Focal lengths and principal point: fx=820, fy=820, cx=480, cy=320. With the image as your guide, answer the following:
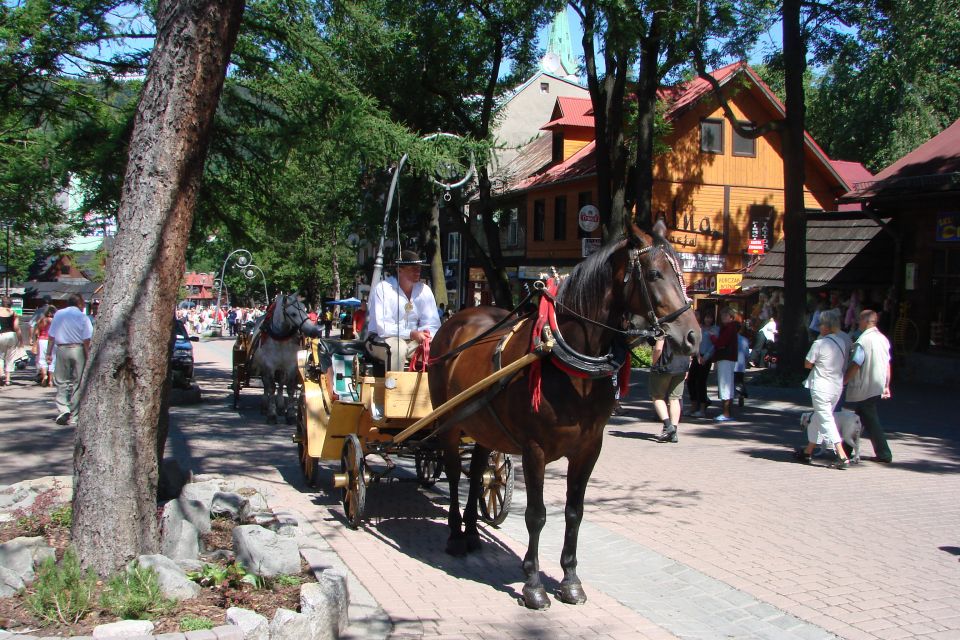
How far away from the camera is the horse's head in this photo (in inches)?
192

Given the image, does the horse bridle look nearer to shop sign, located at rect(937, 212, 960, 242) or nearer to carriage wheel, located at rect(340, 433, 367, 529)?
carriage wheel, located at rect(340, 433, 367, 529)

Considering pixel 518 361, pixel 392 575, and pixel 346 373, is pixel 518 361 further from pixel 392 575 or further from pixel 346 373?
pixel 346 373

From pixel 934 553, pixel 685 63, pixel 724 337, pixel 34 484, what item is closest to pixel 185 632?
pixel 34 484

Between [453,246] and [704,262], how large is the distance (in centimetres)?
1855

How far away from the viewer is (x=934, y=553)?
22.1 ft

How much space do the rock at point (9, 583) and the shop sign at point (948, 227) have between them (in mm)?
20464

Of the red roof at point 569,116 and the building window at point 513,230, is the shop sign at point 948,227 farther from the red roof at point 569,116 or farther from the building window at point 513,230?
the building window at point 513,230

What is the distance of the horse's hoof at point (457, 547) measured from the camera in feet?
21.5

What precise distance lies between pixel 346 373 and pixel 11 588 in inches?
168

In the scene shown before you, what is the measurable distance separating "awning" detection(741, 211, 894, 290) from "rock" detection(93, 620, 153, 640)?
2307 centimetres

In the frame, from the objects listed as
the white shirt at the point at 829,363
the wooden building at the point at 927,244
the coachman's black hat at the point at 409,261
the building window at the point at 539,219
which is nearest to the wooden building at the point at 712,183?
the building window at the point at 539,219

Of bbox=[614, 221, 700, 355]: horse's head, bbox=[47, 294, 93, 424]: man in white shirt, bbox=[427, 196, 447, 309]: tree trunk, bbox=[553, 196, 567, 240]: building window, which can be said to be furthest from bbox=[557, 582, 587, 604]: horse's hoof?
bbox=[553, 196, 567, 240]: building window

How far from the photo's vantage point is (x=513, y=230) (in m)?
41.6

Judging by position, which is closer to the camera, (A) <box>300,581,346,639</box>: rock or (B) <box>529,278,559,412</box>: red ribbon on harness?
(A) <box>300,581,346,639</box>: rock
